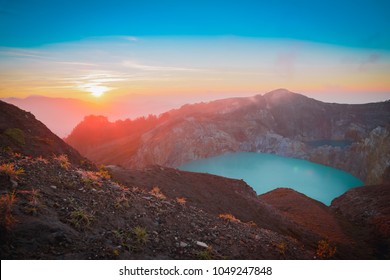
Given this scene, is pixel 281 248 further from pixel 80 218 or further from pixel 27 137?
pixel 27 137

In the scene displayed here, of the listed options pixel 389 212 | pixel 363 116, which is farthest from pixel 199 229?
pixel 363 116

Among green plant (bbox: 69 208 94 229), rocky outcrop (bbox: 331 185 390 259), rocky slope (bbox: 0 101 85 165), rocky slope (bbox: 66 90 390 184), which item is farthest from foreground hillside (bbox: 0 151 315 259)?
rocky slope (bbox: 66 90 390 184)

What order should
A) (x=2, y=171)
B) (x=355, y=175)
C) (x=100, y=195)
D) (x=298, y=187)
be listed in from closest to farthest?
(x=2, y=171), (x=100, y=195), (x=298, y=187), (x=355, y=175)

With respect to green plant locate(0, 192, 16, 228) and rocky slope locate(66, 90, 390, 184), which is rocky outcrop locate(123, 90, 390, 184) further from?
green plant locate(0, 192, 16, 228)

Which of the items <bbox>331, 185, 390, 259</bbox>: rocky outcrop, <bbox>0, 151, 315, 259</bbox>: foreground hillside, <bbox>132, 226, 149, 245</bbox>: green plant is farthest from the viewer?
<bbox>331, 185, 390, 259</bbox>: rocky outcrop
